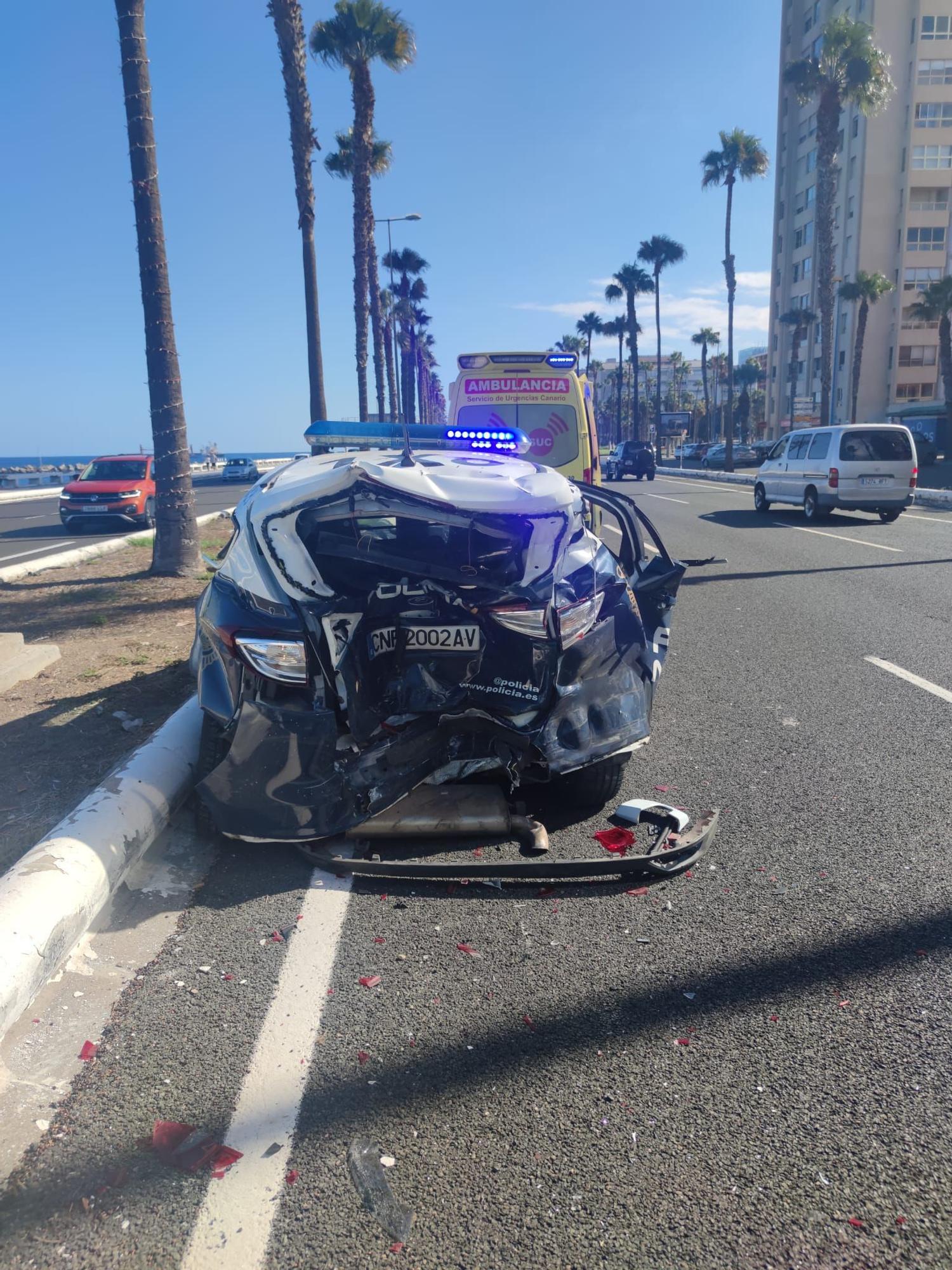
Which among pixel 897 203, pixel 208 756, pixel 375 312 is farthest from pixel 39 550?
pixel 897 203

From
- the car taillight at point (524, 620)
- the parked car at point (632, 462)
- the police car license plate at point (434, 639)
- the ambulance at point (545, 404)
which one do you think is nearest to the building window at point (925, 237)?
the parked car at point (632, 462)

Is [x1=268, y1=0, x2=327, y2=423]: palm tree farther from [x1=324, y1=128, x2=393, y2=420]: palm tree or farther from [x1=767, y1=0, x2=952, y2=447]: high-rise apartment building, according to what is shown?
[x1=767, y1=0, x2=952, y2=447]: high-rise apartment building

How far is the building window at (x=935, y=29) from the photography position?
6297 cm

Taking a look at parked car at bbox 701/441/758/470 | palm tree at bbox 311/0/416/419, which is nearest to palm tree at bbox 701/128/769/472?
parked car at bbox 701/441/758/470

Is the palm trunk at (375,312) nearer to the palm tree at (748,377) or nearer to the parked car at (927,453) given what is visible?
the parked car at (927,453)

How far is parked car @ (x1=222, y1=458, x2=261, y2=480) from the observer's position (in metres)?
51.0

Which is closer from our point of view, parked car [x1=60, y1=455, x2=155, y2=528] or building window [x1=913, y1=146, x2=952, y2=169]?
parked car [x1=60, y1=455, x2=155, y2=528]

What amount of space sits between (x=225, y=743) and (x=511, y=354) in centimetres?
908

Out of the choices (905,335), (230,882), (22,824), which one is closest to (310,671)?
(230,882)

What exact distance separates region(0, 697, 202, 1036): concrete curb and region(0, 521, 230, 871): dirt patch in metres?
0.34

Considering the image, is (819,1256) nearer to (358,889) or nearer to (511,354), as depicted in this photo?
(358,889)

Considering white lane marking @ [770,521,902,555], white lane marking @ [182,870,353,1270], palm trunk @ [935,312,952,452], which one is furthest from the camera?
palm trunk @ [935,312,952,452]

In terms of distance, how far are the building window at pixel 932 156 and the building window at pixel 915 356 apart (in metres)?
12.3

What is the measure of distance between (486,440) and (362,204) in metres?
27.9
